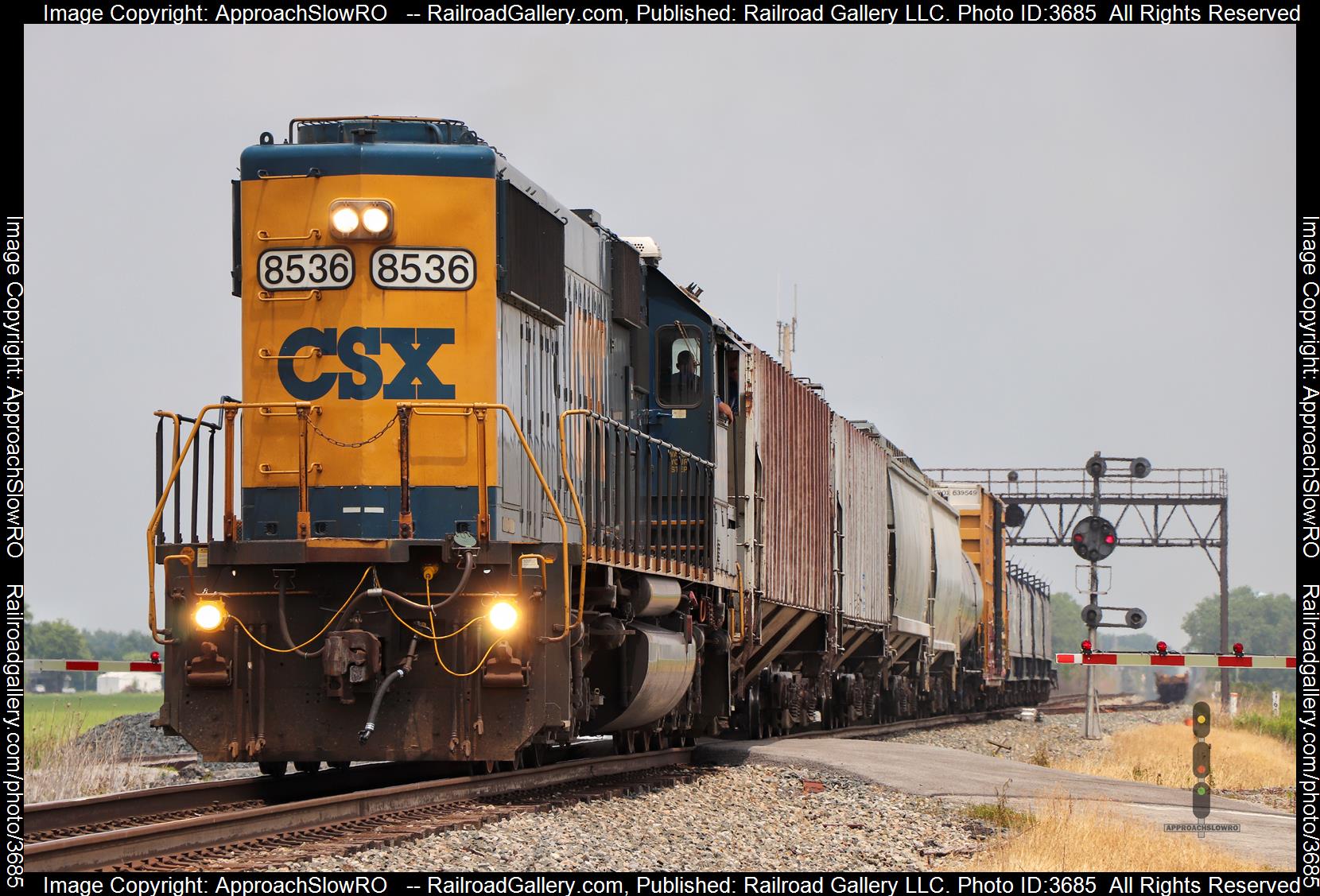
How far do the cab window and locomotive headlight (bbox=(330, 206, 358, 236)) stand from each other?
4.52 metres

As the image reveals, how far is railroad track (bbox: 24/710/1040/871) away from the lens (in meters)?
8.55

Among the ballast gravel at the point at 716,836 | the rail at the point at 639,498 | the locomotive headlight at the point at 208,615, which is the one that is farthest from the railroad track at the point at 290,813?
the rail at the point at 639,498

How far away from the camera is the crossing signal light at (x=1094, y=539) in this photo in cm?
2672

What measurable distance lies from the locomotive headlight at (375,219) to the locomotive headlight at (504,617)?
2.71 m

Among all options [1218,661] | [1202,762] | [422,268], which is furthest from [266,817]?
[1218,661]

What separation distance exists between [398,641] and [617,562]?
1.93 meters

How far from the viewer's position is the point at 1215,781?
18625mm

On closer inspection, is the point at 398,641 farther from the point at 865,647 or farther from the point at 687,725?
the point at 865,647

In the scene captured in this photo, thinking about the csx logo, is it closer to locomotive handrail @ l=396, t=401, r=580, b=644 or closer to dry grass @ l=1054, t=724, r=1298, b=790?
locomotive handrail @ l=396, t=401, r=580, b=644

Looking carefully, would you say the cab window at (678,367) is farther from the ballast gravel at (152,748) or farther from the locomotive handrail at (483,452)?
the ballast gravel at (152,748)

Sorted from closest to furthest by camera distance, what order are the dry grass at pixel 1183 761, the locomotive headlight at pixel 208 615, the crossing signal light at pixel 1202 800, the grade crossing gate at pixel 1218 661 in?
the locomotive headlight at pixel 208 615 < the crossing signal light at pixel 1202 800 < the grade crossing gate at pixel 1218 661 < the dry grass at pixel 1183 761

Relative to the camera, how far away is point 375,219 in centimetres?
1172

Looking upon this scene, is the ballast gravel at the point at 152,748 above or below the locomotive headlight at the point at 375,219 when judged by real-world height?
below
